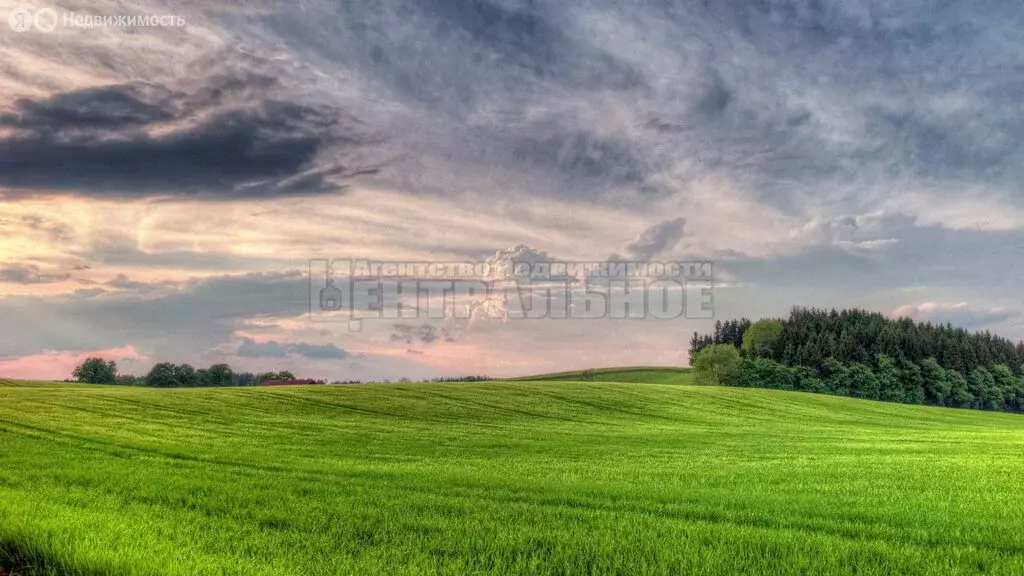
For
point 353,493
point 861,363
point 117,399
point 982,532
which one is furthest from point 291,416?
point 861,363

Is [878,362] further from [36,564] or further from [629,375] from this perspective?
[36,564]


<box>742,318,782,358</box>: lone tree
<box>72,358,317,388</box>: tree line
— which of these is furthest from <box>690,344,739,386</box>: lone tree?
<box>72,358,317,388</box>: tree line

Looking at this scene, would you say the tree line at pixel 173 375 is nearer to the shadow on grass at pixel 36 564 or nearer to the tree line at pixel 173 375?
the tree line at pixel 173 375

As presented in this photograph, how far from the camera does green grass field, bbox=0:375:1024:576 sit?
27.2ft

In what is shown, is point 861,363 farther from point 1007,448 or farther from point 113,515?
point 113,515

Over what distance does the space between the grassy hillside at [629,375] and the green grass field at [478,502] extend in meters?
110

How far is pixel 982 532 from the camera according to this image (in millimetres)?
10570

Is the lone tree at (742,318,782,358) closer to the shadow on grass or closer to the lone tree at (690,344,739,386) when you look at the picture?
the lone tree at (690,344,739,386)

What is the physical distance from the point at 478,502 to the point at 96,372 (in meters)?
125

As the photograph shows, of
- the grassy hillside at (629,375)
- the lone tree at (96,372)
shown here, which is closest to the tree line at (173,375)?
the lone tree at (96,372)

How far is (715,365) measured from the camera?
11681 centimetres

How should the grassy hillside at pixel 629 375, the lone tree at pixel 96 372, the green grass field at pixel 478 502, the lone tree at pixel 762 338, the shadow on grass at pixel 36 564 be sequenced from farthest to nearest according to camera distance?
the grassy hillside at pixel 629 375, the lone tree at pixel 762 338, the lone tree at pixel 96 372, the green grass field at pixel 478 502, the shadow on grass at pixel 36 564

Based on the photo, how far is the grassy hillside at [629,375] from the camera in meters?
142

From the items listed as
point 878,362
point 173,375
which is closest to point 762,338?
point 878,362
